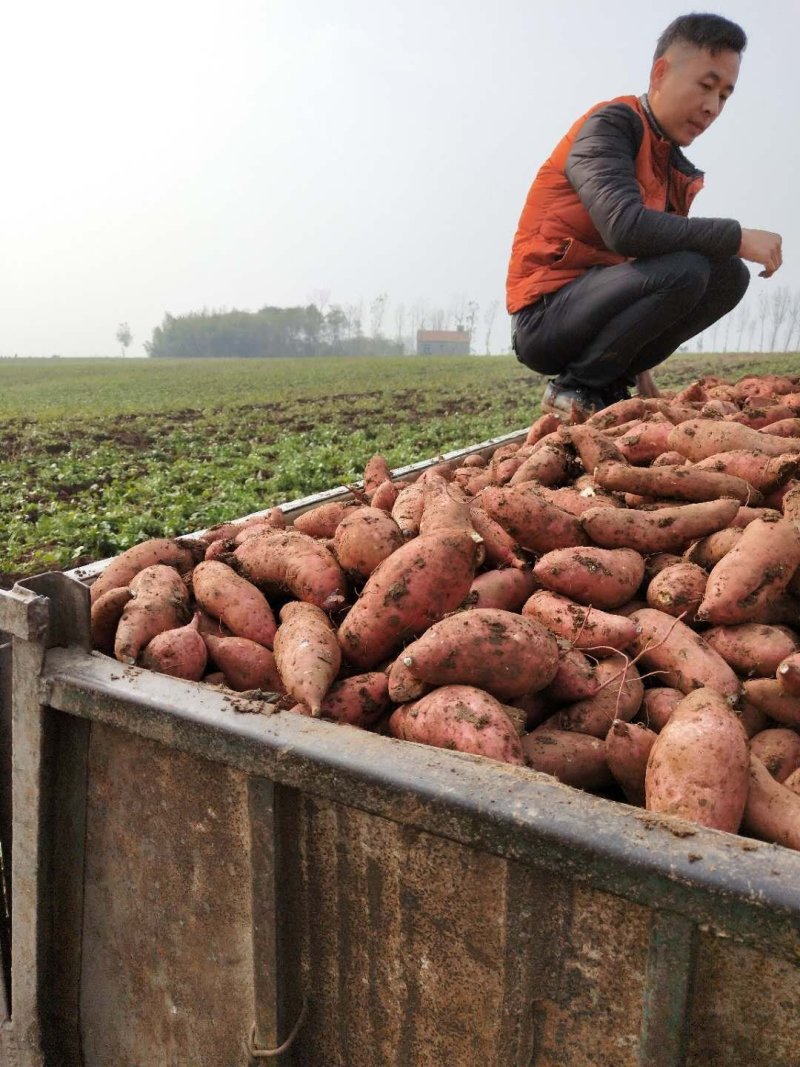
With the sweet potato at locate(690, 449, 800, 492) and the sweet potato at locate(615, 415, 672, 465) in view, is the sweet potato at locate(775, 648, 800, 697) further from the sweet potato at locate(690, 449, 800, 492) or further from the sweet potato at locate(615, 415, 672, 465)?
the sweet potato at locate(615, 415, 672, 465)

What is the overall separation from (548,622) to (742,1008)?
1.06 meters

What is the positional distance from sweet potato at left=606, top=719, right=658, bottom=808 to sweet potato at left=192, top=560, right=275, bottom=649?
0.96 metres

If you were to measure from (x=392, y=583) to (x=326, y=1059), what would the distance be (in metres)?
1.02

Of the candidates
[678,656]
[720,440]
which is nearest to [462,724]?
[678,656]

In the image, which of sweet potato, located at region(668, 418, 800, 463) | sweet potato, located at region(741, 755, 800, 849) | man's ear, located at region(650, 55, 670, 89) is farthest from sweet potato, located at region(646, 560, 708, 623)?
man's ear, located at region(650, 55, 670, 89)

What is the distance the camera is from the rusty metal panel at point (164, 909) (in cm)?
145

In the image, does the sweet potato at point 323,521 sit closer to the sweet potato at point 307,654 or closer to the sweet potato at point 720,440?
the sweet potato at point 307,654

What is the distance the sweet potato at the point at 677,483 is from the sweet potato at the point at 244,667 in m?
1.37

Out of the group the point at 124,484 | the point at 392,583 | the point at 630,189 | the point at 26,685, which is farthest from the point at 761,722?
the point at 124,484

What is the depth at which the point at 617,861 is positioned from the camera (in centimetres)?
105

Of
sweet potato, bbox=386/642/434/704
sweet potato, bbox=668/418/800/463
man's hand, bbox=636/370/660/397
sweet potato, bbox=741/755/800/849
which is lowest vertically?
sweet potato, bbox=741/755/800/849

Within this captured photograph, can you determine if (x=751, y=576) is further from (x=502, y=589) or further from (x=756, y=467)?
(x=756, y=467)

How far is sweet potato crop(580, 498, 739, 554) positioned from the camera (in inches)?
90.8

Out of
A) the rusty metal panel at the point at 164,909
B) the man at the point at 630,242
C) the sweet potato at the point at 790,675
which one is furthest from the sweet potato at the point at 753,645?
the man at the point at 630,242
